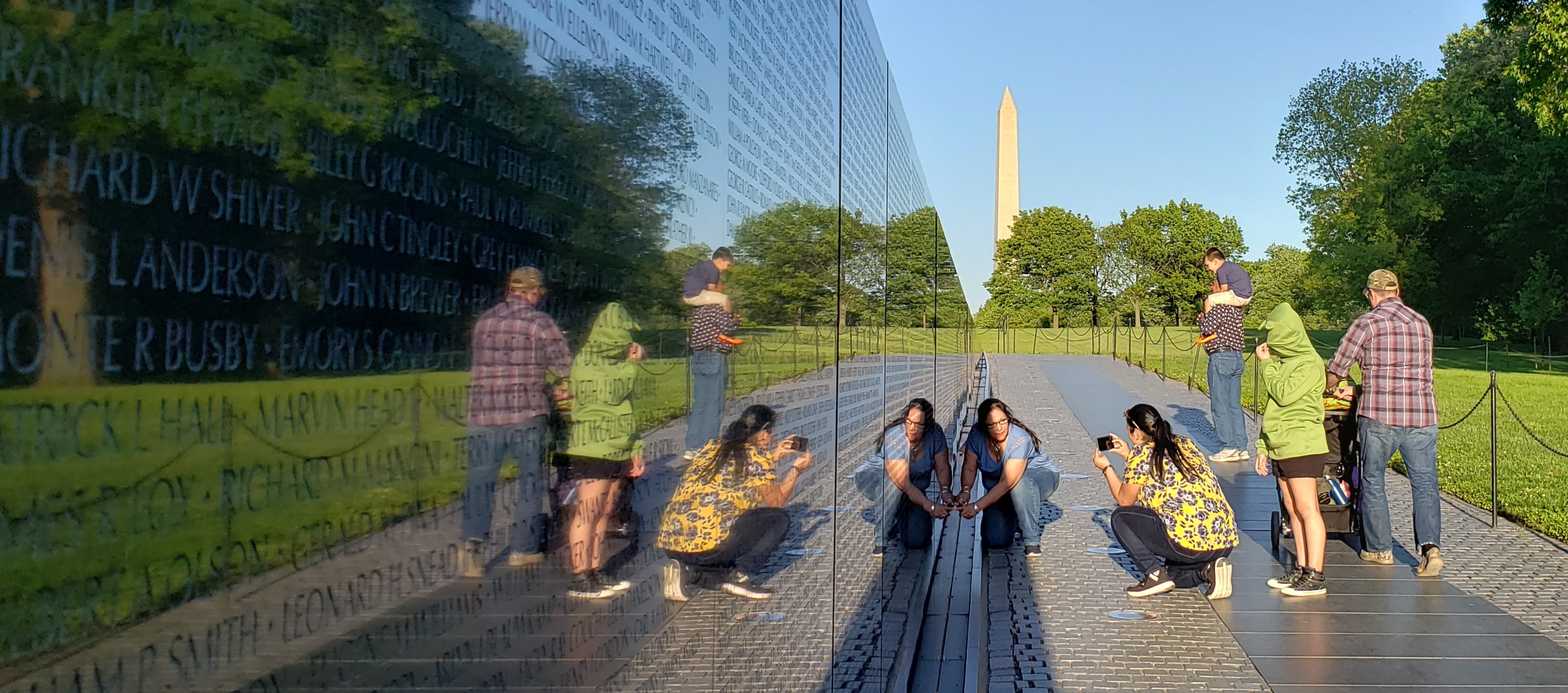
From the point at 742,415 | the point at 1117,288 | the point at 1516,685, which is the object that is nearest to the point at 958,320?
the point at 1516,685

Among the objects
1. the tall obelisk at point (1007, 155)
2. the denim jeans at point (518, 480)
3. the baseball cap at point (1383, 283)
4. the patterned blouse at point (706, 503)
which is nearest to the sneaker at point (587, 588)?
the denim jeans at point (518, 480)

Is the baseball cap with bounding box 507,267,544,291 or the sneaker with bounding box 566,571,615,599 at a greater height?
the baseball cap with bounding box 507,267,544,291

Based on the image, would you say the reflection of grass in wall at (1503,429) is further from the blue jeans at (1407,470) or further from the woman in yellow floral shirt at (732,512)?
the woman in yellow floral shirt at (732,512)

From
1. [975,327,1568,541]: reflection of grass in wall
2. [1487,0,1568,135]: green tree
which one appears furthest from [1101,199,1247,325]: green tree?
[1487,0,1568,135]: green tree

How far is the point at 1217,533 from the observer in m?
6.47

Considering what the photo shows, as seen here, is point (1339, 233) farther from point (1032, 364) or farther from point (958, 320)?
point (958, 320)

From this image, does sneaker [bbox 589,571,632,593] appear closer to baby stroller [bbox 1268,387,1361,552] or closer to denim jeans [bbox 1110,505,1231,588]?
denim jeans [bbox 1110,505,1231,588]

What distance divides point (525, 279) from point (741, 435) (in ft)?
3.03

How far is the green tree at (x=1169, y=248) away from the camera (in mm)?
77750

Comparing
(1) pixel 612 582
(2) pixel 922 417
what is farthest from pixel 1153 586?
(1) pixel 612 582

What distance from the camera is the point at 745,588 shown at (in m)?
1.92

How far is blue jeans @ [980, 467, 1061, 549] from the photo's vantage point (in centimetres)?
777

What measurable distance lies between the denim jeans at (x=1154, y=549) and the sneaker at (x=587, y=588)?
593cm

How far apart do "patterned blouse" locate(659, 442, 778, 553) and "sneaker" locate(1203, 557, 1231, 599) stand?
5.33 metres
